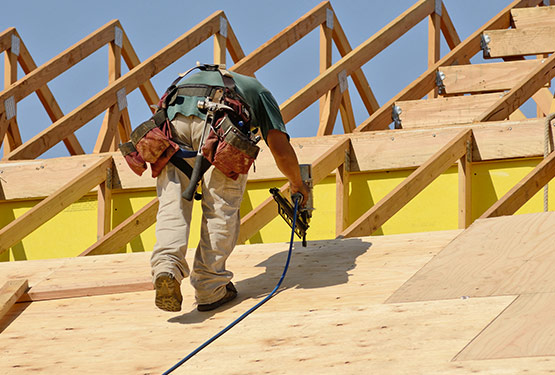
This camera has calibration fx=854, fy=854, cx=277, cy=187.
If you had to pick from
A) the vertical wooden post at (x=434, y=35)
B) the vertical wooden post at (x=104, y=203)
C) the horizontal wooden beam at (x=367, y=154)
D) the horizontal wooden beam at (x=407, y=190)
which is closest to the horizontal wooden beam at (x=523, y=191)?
the horizontal wooden beam at (x=407, y=190)

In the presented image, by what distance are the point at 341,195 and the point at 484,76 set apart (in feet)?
8.21

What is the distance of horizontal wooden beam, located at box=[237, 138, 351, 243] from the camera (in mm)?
5383

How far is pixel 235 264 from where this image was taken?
14.9 feet

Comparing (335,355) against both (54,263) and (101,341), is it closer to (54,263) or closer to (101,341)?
(101,341)

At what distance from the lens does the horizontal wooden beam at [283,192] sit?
5383 mm

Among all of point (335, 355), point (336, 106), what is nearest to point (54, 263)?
point (335, 355)

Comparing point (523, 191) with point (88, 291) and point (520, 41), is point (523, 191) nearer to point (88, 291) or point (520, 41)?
point (88, 291)

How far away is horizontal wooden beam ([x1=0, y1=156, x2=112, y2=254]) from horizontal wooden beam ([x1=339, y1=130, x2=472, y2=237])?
2064mm

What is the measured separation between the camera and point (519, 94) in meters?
6.54

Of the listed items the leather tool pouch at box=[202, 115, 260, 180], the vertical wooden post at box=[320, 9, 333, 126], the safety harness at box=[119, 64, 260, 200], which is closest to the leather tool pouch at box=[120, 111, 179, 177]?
the safety harness at box=[119, 64, 260, 200]

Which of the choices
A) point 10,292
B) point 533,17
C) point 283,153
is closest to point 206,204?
point 283,153

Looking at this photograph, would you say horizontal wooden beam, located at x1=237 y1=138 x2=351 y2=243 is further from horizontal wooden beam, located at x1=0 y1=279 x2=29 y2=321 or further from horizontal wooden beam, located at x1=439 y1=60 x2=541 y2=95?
horizontal wooden beam, located at x1=439 y1=60 x2=541 y2=95

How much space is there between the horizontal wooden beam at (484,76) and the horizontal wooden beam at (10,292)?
5.12 m

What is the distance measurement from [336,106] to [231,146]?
17.1ft
